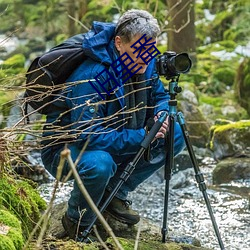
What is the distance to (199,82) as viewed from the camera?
10.3 m

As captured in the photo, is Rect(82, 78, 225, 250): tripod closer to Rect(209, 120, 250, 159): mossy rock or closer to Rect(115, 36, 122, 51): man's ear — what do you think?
Rect(115, 36, 122, 51): man's ear

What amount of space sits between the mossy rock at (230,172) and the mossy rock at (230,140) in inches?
16.8

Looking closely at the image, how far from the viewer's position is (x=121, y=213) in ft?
11.8

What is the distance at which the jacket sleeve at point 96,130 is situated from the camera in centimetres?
311

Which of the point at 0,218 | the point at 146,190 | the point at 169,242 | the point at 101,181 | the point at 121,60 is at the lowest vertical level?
the point at 146,190

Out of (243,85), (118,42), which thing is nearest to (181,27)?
(243,85)

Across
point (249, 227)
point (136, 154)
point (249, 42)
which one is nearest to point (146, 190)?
point (249, 227)

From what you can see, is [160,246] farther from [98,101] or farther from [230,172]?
[230,172]

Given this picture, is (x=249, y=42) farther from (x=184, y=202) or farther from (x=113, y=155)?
(x=113, y=155)

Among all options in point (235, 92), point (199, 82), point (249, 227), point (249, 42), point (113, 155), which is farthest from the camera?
point (249, 42)

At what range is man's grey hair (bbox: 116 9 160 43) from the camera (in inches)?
123

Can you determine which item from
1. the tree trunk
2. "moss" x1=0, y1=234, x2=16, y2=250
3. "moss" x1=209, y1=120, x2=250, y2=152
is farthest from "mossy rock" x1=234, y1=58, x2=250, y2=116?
"moss" x1=0, y1=234, x2=16, y2=250

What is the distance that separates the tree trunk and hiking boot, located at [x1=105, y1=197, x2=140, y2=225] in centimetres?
633

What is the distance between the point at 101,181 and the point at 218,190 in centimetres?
280
